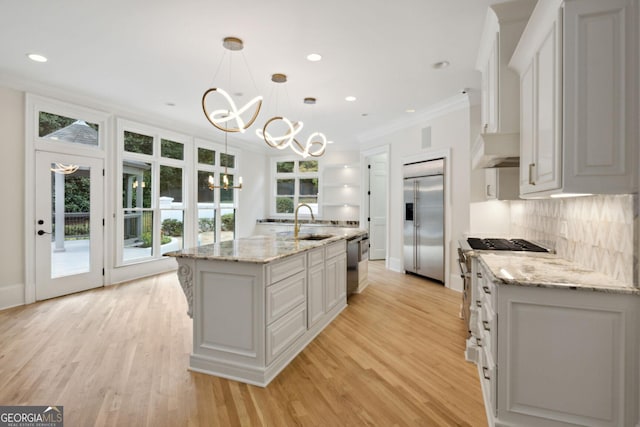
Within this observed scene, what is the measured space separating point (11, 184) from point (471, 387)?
17.6 feet

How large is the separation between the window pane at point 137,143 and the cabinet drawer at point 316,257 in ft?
13.2

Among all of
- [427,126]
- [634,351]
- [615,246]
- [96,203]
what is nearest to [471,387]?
[634,351]

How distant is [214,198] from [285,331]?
16.7 feet

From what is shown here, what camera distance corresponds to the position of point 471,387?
230 centimetres

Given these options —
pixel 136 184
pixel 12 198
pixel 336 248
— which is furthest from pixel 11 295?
pixel 336 248

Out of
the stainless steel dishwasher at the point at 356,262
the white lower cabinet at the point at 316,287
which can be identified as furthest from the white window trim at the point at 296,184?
the white lower cabinet at the point at 316,287

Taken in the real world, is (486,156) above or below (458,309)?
above

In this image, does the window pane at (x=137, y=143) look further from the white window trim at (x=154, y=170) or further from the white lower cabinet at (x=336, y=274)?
the white lower cabinet at (x=336, y=274)

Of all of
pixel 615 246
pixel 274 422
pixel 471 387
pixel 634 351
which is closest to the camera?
pixel 634 351

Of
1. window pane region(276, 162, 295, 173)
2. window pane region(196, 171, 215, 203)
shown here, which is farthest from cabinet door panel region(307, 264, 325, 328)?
window pane region(276, 162, 295, 173)

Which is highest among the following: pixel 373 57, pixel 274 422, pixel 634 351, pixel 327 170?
pixel 373 57

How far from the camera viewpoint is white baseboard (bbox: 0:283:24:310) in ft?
12.9

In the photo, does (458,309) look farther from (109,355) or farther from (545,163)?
(109,355)

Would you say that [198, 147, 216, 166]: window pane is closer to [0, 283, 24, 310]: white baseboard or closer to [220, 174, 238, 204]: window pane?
[220, 174, 238, 204]: window pane
